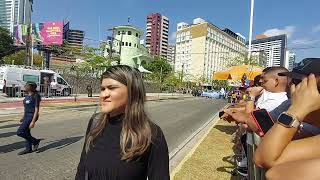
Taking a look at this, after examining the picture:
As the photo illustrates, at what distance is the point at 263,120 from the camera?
320 cm

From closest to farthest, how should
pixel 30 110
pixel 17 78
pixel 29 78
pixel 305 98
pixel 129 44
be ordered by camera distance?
1. pixel 305 98
2. pixel 30 110
3. pixel 17 78
4. pixel 29 78
5. pixel 129 44

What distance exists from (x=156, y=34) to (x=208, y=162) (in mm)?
154281

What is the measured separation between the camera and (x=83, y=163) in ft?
9.17

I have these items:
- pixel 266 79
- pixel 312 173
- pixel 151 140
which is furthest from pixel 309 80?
pixel 266 79

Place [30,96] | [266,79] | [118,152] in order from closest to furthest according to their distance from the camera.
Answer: [118,152] → [266,79] → [30,96]

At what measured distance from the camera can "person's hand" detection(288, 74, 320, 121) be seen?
2312 mm

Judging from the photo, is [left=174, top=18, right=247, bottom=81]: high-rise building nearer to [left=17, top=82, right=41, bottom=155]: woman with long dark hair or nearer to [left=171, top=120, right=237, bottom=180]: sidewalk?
[left=171, top=120, right=237, bottom=180]: sidewalk

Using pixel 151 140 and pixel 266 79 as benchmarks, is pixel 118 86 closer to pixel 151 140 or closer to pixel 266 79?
pixel 151 140

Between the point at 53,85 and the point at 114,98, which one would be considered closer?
the point at 114,98

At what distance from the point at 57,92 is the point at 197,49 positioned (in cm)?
10110

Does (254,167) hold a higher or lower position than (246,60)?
lower

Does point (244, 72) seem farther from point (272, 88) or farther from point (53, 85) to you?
point (53, 85)

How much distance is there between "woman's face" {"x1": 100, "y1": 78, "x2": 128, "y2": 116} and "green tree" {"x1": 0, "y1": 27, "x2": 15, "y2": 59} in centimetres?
7350

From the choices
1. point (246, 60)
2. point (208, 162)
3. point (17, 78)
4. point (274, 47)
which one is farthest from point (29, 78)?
point (274, 47)
